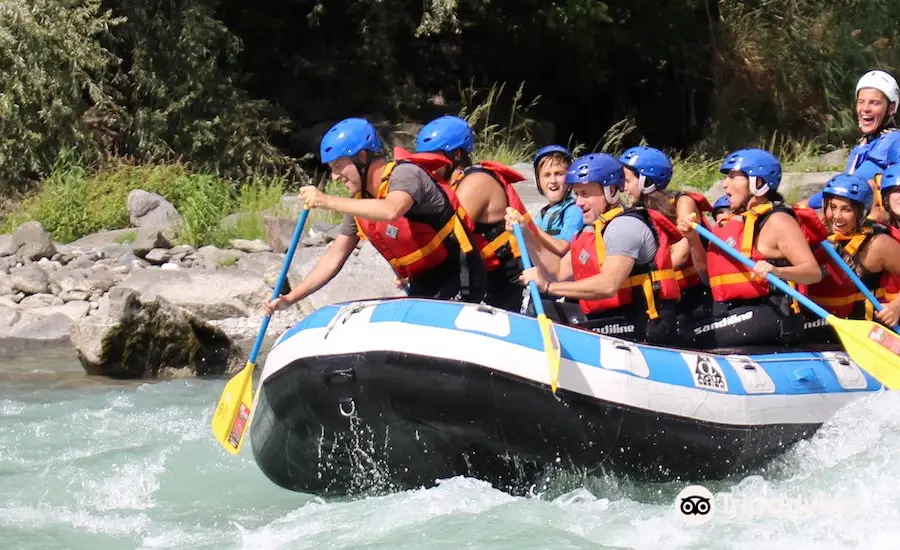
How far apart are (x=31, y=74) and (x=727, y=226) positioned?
30.3 feet

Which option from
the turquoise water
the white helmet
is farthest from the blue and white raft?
the white helmet

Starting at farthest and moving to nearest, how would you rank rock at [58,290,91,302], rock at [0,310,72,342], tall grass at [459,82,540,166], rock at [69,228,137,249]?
tall grass at [459,82,540,166] → rock at [69,228,137,249] → rock at [58,290,91,302] → rock at [0,310,72,342]

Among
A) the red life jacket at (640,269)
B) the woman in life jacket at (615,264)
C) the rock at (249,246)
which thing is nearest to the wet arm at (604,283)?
the woman in life jacket at (615,264)

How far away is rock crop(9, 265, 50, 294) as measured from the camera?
1016 cm

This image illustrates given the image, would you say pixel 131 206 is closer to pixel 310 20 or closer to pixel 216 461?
pixel 310 20

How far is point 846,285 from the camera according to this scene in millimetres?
5828

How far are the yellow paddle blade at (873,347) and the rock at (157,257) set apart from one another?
687 centimetres

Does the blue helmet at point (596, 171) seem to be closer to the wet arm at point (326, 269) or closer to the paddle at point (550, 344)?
the paddle at point (550, 344)

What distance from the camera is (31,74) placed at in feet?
42.2

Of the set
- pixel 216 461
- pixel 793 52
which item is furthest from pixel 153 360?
pixel 793 52

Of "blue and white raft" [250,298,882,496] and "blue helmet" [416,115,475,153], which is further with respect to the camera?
"blue helmet" [416,115,475,153]

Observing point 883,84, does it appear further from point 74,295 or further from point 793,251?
point 74,295

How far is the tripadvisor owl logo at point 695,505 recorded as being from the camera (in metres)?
4.59

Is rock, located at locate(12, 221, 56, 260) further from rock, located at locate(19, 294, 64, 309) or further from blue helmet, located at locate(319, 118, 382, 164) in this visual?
blue helmet, located at locate(319, 118, 382, 164)
